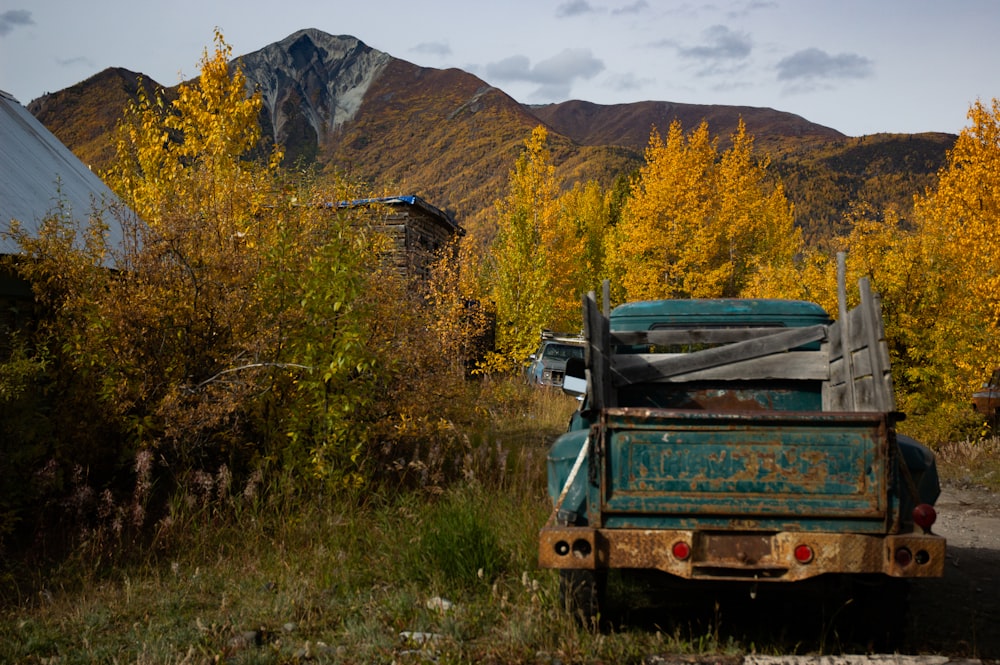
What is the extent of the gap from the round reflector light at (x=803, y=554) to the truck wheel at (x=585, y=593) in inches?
40.0

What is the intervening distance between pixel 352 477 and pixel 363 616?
2343mm

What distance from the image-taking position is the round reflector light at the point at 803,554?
12.4ft

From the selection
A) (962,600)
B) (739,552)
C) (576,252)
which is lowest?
(962,600)

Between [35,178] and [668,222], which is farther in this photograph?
[668,222]

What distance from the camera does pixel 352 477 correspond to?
273 inches

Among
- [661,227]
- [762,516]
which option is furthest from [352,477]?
[661,227]

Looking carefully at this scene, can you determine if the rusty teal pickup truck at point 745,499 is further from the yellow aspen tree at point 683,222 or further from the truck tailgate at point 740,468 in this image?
the yellow aspen tree at point 683,222

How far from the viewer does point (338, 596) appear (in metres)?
5.10

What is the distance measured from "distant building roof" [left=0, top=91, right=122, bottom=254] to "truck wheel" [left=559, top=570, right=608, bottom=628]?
610cm

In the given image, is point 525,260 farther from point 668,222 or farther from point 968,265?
point 968,265

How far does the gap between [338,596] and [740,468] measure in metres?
2.80

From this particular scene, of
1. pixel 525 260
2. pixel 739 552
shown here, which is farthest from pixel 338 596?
pixel 525 260

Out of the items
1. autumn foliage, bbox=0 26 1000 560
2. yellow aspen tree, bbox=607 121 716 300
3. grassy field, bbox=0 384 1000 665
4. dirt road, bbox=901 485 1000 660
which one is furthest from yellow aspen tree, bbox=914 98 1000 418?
yellow aspen tree, bbox=607 121 716 300

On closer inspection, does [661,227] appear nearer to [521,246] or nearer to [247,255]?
[521,246]
